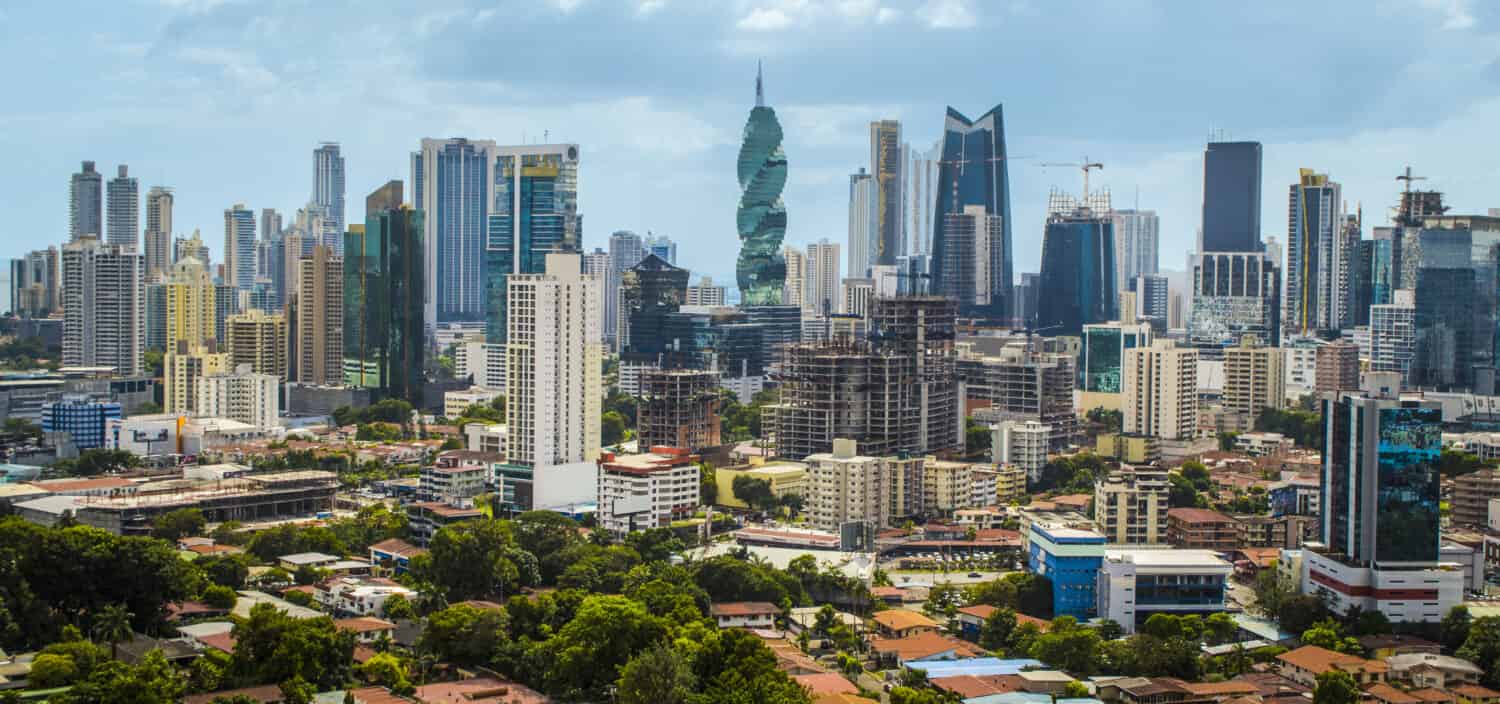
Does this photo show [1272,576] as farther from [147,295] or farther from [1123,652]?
[147,295]

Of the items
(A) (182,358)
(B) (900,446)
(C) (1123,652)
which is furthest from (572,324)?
(A) (182,358)

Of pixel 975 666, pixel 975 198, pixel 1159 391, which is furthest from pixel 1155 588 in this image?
pixel 975 198

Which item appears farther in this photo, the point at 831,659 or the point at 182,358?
the point at 182,358

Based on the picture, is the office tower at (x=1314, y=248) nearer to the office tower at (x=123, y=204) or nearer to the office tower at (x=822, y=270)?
the office tower at (x=822, y=270)

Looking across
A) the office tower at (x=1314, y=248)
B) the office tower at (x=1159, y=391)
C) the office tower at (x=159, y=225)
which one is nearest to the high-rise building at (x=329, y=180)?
the office tower at (x=159, y=225)

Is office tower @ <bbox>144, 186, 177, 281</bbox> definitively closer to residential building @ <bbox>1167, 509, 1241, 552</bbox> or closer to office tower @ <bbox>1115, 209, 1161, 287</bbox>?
office tower @ <bbox>1115, 209, 1161, 287</bbox>

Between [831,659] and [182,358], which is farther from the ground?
[182,358]
